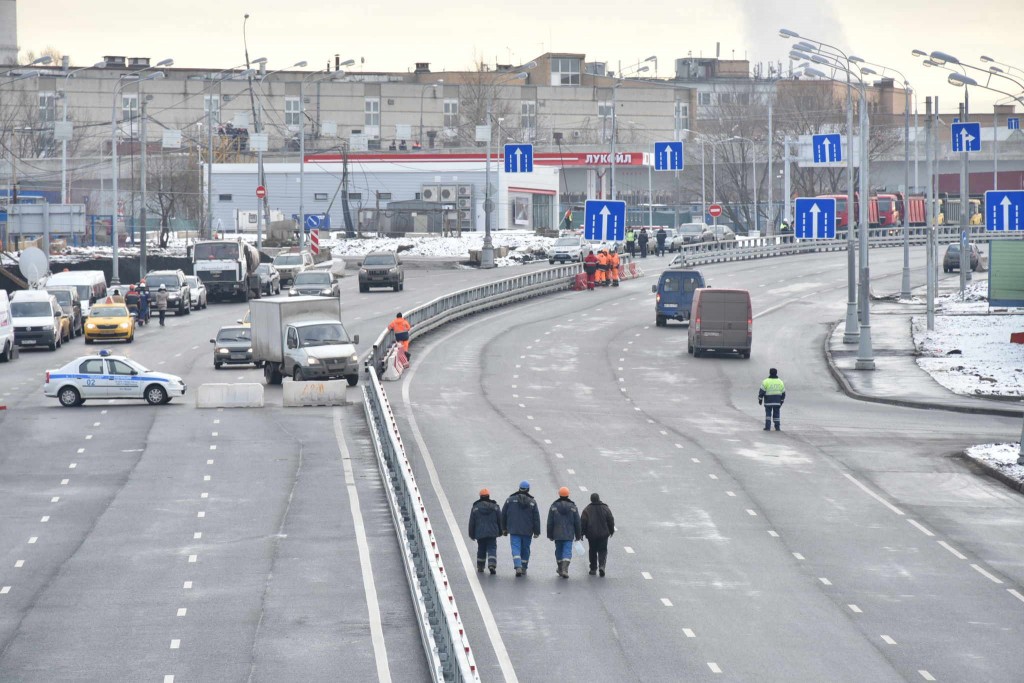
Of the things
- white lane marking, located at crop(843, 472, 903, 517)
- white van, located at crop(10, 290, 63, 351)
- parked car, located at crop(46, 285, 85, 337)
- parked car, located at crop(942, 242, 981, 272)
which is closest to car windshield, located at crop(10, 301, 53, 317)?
white van, located at crop(10, 290, 63, 351)

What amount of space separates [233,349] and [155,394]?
7103 millimetres

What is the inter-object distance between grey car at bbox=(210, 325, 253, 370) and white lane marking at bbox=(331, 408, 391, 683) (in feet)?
47.5

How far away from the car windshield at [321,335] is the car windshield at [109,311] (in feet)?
45.4

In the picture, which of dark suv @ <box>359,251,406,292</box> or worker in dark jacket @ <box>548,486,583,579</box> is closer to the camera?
worker in dark jacket @ <box>548,486,583,579</box>

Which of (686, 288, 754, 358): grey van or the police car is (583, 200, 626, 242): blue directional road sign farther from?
the police car

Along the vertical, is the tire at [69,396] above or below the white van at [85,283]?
below

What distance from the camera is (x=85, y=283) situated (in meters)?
61.2

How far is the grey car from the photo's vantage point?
4488cm

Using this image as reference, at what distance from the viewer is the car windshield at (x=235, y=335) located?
4531 centimetres

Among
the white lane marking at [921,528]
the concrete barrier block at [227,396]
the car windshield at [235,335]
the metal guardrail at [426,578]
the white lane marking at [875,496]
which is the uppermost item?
the car windshield at [235,335]

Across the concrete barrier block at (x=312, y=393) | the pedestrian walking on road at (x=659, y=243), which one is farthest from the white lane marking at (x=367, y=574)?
the pedestrian walking on road at (x=659, y=243)

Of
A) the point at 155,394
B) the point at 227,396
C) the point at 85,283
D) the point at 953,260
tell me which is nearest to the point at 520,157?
the point at 85,283

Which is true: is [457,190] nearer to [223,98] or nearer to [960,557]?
[223,98]

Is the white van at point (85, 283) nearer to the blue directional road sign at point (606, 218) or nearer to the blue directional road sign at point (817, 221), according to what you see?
the blue directional road sign at point (606, 218)
